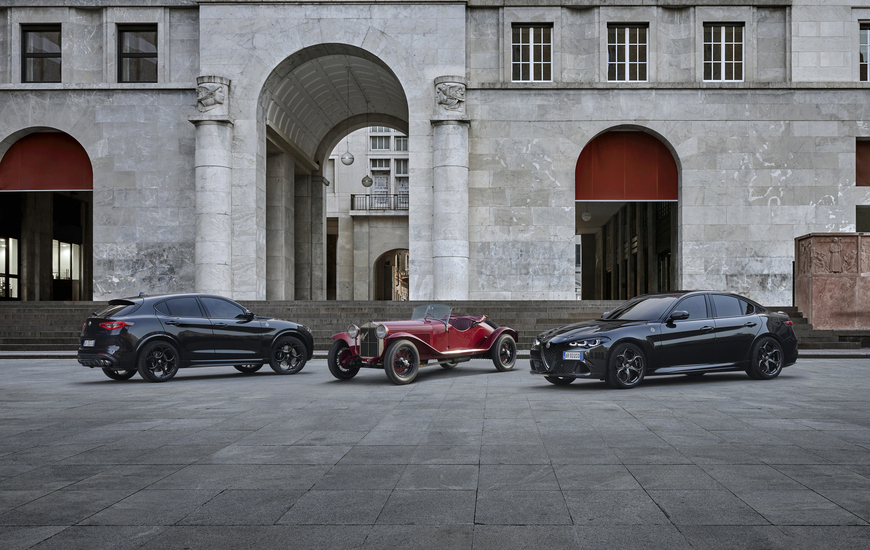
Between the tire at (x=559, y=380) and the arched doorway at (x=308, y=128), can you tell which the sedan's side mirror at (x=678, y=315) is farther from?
the arched doorway at (x=308, y=128)

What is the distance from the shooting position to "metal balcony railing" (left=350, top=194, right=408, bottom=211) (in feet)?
156

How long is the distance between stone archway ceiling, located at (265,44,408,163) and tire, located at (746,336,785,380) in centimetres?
1709

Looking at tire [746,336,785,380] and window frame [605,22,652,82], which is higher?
window frame [605,22,652,82]

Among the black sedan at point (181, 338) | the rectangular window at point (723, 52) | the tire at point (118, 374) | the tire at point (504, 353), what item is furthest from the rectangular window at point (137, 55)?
the rectangular window at point (723, 52)

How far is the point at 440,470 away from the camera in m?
5.56

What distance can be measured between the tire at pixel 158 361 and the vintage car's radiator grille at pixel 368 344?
325cm

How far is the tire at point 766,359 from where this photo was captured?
11609mm

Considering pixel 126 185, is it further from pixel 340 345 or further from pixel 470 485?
pixel 470 485

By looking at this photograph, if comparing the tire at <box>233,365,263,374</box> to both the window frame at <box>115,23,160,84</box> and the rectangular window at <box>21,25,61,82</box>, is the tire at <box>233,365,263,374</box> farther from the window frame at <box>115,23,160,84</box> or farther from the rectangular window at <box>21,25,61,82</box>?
the rectangular window at <box>21,25,61,82</box>

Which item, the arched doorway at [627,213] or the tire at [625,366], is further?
the arched doorway at [627,213]

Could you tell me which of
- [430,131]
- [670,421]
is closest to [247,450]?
[670,421]

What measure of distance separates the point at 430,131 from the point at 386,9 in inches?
171

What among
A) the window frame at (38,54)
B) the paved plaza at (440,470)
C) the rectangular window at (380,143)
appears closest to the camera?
the paved plaza at (440,470)

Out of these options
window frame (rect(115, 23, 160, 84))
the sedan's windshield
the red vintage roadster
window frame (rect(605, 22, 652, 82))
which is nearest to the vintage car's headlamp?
the sedan's windshield
